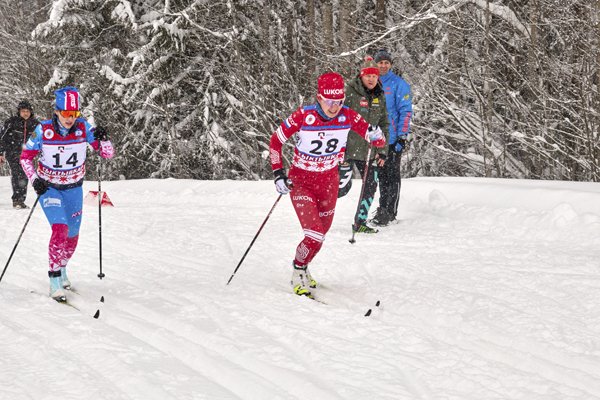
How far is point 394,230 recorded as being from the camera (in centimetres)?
842

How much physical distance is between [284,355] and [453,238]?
4.17 m

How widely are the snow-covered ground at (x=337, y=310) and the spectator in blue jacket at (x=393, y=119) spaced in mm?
580

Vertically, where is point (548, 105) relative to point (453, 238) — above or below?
above

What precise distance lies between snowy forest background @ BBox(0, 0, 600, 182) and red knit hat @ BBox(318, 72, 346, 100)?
20.4 ft

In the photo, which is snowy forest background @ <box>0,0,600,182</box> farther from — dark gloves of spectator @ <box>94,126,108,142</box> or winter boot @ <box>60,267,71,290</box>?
winter boot @ <box>60,267,71,290</box>

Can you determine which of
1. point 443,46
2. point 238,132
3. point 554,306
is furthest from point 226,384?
point 238,132

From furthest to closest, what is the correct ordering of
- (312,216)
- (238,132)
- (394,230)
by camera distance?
(238,132) < (394,230) < (312,216)

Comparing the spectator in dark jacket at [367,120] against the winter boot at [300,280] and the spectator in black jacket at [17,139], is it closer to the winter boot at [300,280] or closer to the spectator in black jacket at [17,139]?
the winter boot at [300,280]

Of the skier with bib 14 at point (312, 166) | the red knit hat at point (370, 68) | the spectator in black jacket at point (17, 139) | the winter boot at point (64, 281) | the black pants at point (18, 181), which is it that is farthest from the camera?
the black pants at point (18, 181)

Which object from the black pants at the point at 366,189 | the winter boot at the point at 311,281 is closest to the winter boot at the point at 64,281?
the winter boot at the point at 311,281

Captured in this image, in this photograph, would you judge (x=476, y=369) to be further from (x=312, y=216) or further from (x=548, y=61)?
(x=548, y=61)

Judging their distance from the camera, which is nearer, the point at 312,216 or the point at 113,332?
the point at 113,332

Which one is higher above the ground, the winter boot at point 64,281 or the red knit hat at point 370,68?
the red knit hat at point 370,68

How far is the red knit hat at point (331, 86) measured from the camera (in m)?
5.51
